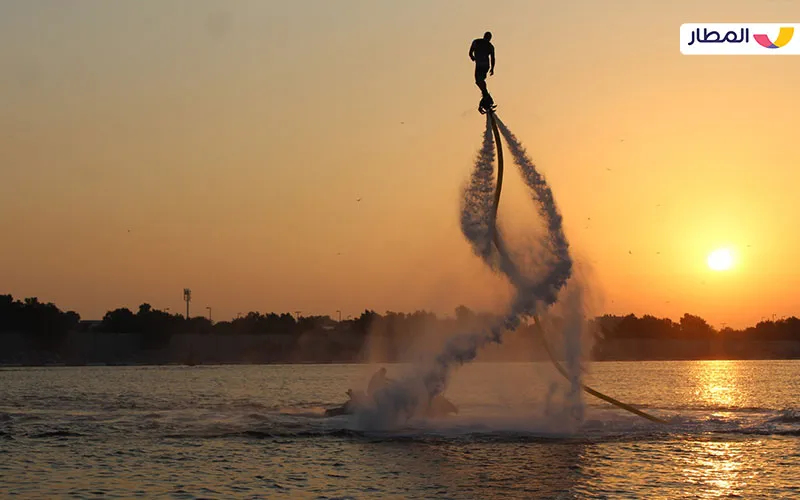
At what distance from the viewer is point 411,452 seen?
40.2m

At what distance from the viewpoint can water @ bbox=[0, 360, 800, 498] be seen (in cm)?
3300

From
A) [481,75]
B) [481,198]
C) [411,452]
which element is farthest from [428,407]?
[481,75]

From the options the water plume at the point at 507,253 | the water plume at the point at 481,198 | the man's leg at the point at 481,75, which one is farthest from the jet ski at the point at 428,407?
the man's leg at the point at 481,75

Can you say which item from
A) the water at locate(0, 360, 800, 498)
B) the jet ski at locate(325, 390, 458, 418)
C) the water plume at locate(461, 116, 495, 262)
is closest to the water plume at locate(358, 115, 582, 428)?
the water plume at locate(461, 116, 495, 262)

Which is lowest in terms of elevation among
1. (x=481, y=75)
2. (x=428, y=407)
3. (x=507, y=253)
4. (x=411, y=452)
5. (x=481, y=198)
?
(x=411, y=452)

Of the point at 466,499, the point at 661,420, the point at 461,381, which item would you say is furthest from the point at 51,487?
the point at 461,381

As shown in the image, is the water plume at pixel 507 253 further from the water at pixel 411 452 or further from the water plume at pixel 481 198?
the water at pixel 411 452

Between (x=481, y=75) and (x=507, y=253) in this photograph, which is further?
(x=507, y=253)

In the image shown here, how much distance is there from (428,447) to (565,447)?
5827mm

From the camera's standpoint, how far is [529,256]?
44156mm

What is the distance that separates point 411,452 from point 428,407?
37.0 feet

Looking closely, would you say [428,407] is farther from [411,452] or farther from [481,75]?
[481,75]

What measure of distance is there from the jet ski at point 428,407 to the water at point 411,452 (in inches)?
36.6

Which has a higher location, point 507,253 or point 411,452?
point 507,253
